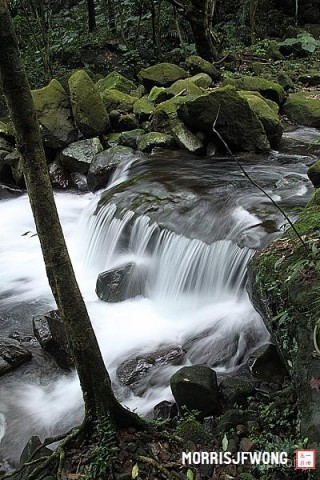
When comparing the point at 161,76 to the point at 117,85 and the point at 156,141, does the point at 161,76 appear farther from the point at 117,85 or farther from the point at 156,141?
the point at 156,141

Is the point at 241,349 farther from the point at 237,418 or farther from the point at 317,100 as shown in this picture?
the point at 317,100

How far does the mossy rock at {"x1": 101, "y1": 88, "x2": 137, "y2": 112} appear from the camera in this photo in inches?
476

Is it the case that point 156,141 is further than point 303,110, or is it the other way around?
point 303,110

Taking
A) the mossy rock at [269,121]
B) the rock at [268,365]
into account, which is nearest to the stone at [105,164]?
the mossy rock at [269,121]

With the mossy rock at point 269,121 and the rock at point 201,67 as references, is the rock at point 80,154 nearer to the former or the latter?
the mossy rock at point 269,121

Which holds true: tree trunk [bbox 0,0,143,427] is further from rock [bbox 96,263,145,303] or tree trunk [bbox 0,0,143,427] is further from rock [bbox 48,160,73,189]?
rock [bbox 48,160,73,189]

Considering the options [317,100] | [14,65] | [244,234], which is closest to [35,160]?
[14,65]

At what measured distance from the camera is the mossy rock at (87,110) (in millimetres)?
Result: 11266

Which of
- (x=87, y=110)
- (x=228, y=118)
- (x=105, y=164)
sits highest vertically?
(x=87, y=110)

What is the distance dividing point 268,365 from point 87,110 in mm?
8499

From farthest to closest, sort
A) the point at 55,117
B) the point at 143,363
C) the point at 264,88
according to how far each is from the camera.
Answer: the point at 264,88 → the point at 55,117 → the point at 143,363

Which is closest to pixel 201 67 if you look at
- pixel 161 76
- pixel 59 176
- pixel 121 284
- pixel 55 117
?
pixel 161 76

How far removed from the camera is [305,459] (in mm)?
2756

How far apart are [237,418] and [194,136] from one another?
7483mm
